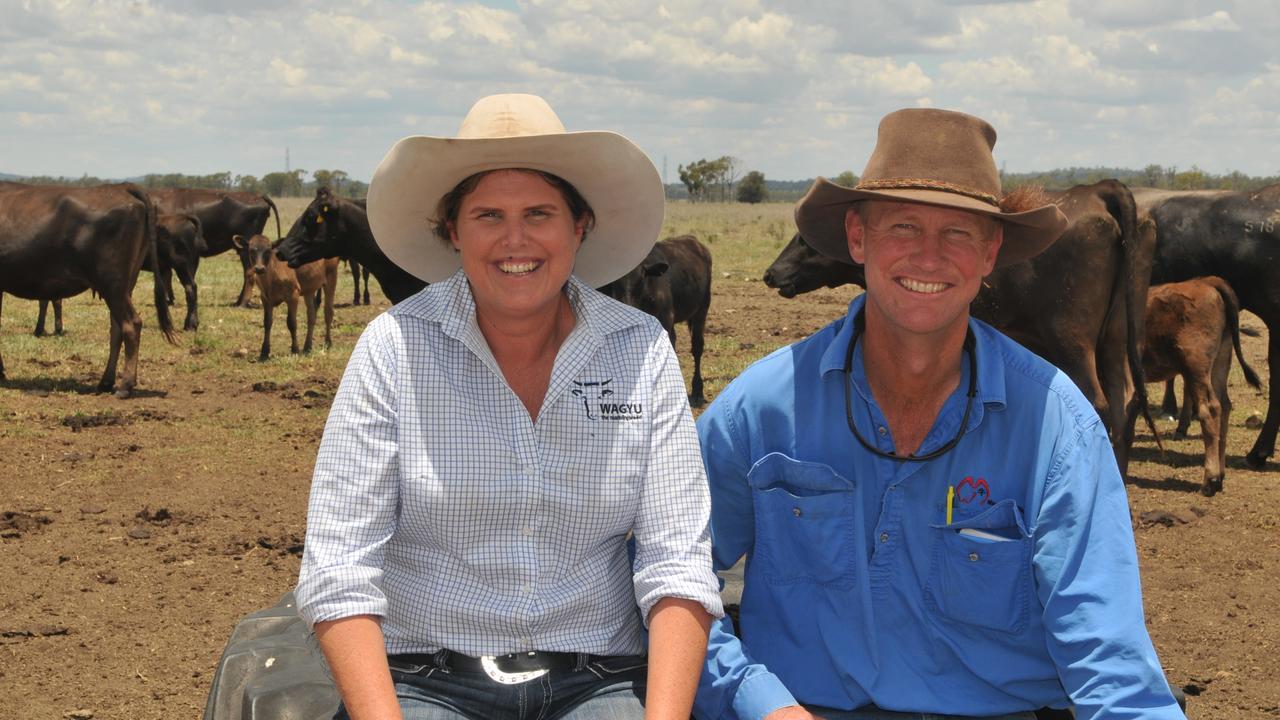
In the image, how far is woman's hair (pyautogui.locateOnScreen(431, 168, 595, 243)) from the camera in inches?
110

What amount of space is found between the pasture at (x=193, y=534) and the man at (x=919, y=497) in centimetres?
270

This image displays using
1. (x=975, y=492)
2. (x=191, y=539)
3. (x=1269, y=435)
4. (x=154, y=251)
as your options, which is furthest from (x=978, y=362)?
(x=154, y=251)

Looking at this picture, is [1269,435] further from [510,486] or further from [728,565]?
[510,486]

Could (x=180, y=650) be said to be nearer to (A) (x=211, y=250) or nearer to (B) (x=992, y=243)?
(B) (x=992, y=243)

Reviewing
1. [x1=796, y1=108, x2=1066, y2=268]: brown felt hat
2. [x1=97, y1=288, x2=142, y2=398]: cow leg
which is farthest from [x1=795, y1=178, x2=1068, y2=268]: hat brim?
[x1=97, y1=288, x2=142, y2=398]: cow leg

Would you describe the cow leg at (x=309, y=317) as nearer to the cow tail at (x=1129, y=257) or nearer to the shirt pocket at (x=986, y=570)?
the cow tail at (x=1129, y=257)

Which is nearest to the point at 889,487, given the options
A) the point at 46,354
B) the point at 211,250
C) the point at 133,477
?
the point at 133,477

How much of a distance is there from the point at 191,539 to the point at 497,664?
4.61 meters

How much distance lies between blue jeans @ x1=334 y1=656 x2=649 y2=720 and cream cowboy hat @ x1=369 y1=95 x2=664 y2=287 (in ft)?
3.56

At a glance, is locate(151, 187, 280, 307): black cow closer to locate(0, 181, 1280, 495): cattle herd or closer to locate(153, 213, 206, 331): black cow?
locate(153, 213, 206, 331): black cow

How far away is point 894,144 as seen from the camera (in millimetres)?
2809

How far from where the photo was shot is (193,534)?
672cm

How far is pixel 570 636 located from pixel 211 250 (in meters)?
20.1

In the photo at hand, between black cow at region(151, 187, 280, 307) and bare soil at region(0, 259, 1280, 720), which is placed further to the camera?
black cow at region(151, 187, 280, 307)
